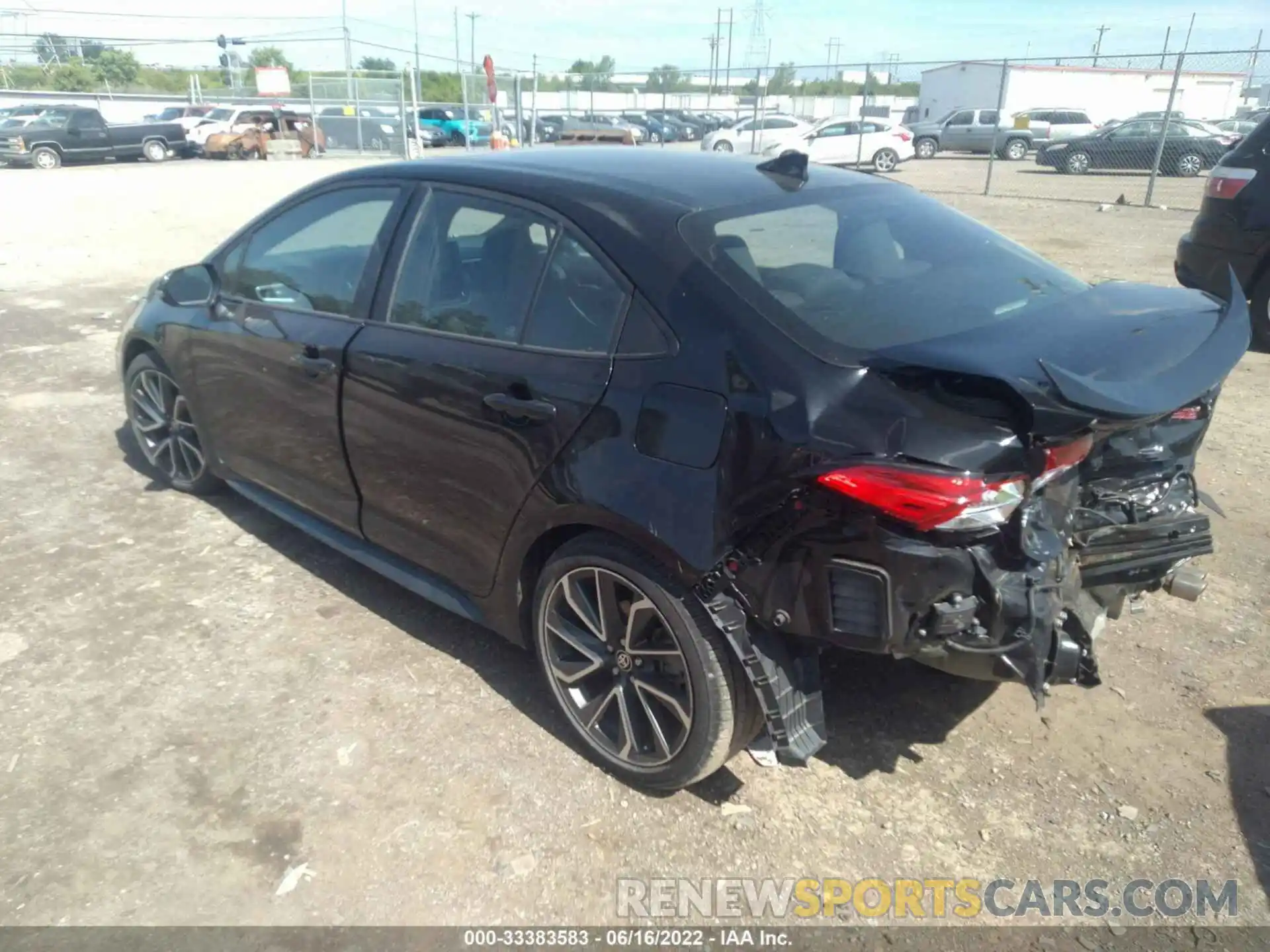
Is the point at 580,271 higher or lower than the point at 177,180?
higher

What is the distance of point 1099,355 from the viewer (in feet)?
8.35

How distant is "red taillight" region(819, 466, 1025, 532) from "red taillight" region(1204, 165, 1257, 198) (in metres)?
6.14

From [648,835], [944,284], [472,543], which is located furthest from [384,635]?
[944,284]

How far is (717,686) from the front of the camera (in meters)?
2.56

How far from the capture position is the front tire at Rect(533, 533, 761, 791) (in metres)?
2.57

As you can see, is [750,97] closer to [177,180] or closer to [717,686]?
[177,180]

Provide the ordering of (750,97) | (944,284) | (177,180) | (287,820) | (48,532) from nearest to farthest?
(287,820)
(944,284)
(48,532)
(177,180)
(750,97)

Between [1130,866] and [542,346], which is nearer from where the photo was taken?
[1130,866]

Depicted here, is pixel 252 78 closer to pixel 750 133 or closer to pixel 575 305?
pixel 750 133

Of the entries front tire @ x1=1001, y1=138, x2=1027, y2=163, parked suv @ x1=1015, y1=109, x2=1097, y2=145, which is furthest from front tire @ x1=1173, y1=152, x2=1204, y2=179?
front tire @ x1=1001, y1=138, x2=1027, y2=163

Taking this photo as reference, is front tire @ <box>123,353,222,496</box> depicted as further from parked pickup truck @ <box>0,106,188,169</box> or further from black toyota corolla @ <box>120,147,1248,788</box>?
parked pickup truck @ <box>0,106,188,169</box>

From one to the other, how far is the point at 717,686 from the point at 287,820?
132 centimetres

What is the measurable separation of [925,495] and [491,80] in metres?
25.7

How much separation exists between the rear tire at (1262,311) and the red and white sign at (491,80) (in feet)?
70.9
